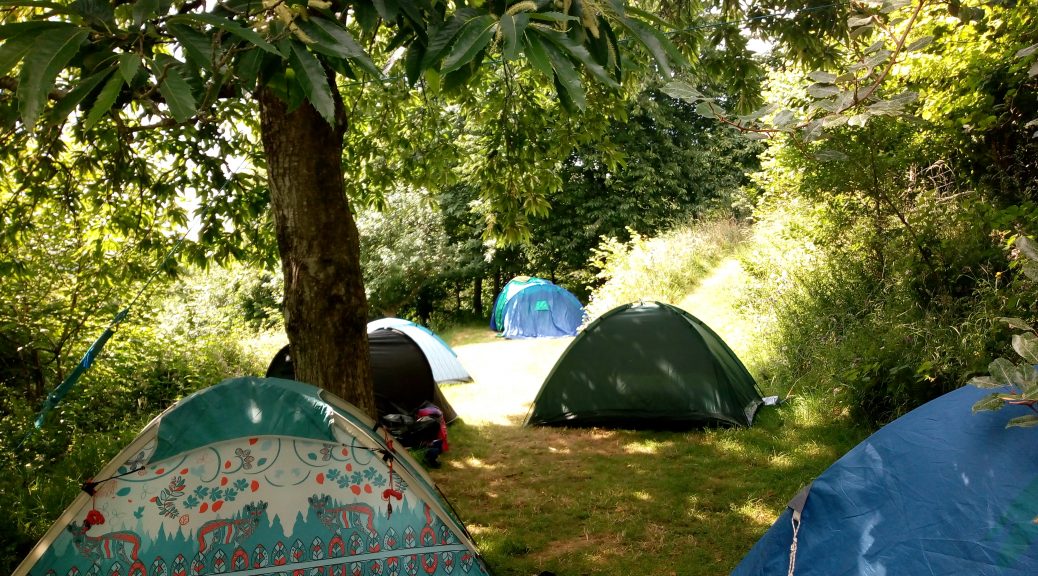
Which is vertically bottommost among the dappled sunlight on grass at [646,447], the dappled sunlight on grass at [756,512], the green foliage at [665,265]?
the dappled sunlight on grass at [756,512]

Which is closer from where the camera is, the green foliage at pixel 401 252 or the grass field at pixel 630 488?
the grass field at pixel 630 488

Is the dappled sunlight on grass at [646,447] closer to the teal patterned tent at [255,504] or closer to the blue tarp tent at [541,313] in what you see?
the teal patterned tent at [255,504]

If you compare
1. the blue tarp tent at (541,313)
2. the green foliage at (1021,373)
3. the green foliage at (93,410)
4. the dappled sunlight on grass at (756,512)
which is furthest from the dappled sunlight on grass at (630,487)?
the blue tarp tent at (541,313)

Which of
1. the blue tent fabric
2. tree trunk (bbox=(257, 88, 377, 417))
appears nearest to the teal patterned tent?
tree trunk (bbox=(257, 88, 377, 417))

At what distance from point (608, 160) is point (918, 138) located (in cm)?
273

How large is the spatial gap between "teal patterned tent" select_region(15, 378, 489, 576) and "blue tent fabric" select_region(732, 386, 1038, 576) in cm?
163

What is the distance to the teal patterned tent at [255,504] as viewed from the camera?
3059mm

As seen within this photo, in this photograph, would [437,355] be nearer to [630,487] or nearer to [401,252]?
[630,487]

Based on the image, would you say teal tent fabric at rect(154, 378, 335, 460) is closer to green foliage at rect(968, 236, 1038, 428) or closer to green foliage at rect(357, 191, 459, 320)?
green foliage at rect(968, 236, 1038, 428)

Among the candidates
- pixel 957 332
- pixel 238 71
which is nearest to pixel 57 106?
pixel 238 71

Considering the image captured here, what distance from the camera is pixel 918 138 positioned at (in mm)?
6145

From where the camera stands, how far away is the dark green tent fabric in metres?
6.64

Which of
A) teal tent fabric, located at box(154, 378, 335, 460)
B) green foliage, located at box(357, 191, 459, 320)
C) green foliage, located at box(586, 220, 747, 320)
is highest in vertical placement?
green foliage, located at box(357, 191, 459, 320)

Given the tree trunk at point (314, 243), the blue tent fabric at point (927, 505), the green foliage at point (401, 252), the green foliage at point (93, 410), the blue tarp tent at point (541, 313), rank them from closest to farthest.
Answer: the blue tent fabric at point (927, 505), the tree trunk at point (314, 243), the green foliage at point (93, 410), the blue tarp tent at point (541, 313), the green foliage at point (401, 252)
